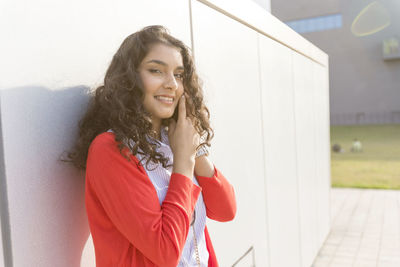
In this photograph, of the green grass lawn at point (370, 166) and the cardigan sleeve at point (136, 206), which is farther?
the green grass lawn at point (370, 166)

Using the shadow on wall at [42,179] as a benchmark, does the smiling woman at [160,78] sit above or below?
above

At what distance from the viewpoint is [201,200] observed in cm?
175

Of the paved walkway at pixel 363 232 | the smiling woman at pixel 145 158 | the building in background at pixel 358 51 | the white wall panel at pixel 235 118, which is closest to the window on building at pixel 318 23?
the building in background at pixel 358 51

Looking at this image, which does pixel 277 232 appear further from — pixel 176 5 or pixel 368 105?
pixel 368 105

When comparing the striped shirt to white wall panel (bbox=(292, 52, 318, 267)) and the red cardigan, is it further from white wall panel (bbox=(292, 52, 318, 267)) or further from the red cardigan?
white wall panel (bbox=(292, 52, 318, 267))

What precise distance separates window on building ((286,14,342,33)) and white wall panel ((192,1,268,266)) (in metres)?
30.2

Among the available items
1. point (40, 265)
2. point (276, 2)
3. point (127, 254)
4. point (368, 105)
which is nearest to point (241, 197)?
point (127, 254)

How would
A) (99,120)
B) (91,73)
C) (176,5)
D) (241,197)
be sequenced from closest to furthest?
(99,120) < (91,73) < (176,5) < (241,197)

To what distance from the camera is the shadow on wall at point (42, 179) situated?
4.07ft

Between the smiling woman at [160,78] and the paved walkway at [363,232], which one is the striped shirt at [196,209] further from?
the paved walkway at [363,232]

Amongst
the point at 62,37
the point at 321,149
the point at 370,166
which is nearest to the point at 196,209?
the point at 62,37

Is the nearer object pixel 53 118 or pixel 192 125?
pixel 53 118

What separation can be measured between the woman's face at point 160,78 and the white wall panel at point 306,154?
3.25 metres

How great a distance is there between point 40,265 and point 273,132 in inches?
108
